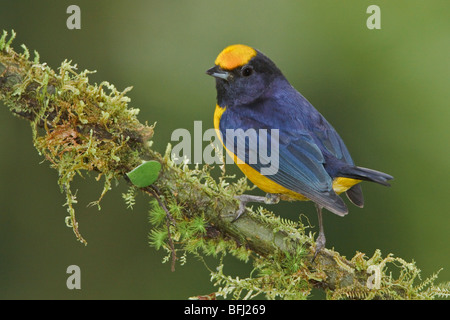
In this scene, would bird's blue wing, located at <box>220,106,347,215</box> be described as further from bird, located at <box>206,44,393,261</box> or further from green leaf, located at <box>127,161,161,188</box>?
green leaf, located at <box>127,161,161,188</box>

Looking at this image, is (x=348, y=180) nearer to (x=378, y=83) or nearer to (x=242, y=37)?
(x=378, y=83)

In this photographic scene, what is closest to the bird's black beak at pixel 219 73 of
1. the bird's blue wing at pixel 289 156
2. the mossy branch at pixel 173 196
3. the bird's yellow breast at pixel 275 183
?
the bird's blue wing at pixel 289 156

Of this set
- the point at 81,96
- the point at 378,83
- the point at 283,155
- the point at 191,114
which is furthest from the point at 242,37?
the point at 81,96

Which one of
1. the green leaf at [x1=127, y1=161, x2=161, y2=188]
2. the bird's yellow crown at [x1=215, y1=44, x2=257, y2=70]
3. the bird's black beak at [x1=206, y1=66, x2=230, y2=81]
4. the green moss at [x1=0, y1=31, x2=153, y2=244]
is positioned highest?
the bird's yellow crown at [x1=215, y1=44, x2=257, y2=70]

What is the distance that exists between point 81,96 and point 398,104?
11.7 feet

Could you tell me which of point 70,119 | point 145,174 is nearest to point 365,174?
point 145,174

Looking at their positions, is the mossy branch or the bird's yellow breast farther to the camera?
the bird's yellow breast

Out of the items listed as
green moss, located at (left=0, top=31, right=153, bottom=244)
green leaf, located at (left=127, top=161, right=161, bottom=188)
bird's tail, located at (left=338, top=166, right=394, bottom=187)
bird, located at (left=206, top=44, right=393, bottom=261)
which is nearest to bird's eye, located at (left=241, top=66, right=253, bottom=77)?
bird, located at (left=206, top=44, right=393, bottom=261)

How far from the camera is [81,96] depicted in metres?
2.42

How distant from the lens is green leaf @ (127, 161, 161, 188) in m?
A: 2.33

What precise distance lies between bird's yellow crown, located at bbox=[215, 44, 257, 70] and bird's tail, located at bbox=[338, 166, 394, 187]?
879mm

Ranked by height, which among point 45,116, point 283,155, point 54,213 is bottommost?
point 54,213

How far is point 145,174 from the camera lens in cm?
237

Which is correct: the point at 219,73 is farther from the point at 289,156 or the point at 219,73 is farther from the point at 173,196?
the point at 173,196
